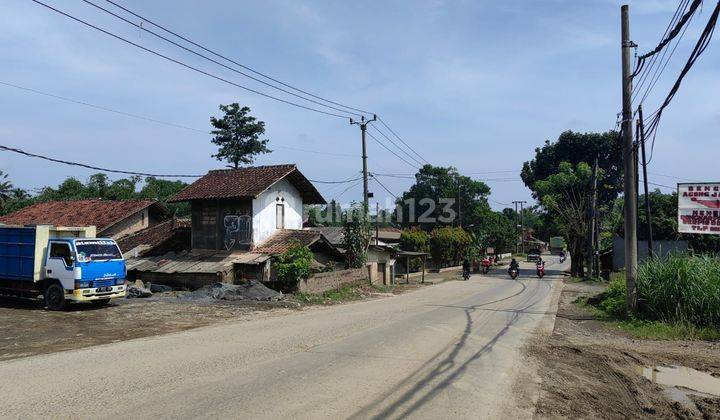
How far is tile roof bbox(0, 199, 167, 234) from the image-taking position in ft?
114

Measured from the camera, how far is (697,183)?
1788cm

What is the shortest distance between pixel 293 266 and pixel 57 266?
9.25 meters

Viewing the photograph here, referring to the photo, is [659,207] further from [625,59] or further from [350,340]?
[350,340]

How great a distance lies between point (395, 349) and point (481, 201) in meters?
75.2

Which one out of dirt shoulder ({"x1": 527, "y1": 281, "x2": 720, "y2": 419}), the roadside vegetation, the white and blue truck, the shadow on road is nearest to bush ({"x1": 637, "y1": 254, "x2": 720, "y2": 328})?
the roadside vegetation

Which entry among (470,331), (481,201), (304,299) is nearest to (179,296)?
(304,299)

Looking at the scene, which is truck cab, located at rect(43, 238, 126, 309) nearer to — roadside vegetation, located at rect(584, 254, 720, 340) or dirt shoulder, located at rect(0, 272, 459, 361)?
dirt shoulder, located at rect(0, 272, 459, 361)

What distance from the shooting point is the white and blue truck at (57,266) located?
17391mm

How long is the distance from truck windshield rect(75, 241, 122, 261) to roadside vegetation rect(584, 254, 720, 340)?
16785mm

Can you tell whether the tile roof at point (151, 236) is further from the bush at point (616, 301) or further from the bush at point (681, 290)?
the bush at point (681, 290)

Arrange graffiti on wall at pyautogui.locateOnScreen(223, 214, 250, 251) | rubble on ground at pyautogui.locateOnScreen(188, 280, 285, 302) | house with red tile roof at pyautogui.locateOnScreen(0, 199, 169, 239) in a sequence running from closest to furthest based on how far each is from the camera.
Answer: rubble on ground at pyautogui.locateOnScreen(188, 280, 285, 302) → graffiti on wall at pyautogui.locateOnScreen(223, 214, 250, 251) → house with red tile roof at pyautogui.locateOnScreen(0, 199, 169, 239)

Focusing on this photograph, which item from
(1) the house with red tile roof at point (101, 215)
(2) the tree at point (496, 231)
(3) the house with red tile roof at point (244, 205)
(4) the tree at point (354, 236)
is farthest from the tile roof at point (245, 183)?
(2) the tree at point (496, 231)

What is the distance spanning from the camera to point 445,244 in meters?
56.8

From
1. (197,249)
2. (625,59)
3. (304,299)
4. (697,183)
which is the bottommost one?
(304,299)
